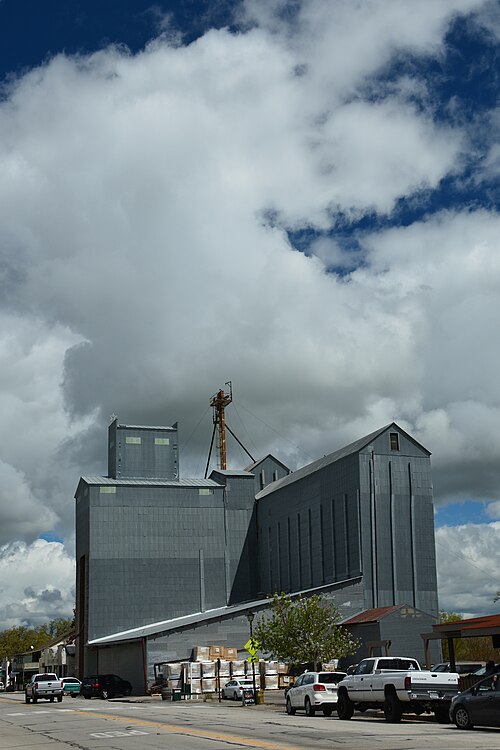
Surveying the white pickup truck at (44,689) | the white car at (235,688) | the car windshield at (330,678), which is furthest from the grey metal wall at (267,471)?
the car windshield at (330,678)

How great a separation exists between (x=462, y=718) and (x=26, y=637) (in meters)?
154

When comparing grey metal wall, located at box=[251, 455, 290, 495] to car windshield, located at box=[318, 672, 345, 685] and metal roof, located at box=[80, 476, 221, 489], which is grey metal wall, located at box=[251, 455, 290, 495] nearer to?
metal roof, located at box=[80, 476, 221, 489]

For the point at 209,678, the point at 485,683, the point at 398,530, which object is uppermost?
the point at 398,530

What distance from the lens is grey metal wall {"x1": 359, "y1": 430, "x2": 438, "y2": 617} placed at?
2881 inches

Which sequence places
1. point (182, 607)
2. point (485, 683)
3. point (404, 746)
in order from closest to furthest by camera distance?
1. point (404, 746)
2. point (485, 683)
3. point (182, 607)


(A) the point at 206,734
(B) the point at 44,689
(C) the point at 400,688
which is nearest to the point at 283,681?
(B) the point at 44,689

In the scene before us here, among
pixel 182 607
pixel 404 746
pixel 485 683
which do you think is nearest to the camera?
pixel 404 746

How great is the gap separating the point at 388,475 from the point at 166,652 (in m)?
22.9

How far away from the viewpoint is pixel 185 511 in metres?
94.5

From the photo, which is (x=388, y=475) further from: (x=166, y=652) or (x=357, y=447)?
(x=166, y=652)

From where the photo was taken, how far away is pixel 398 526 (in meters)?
75.4

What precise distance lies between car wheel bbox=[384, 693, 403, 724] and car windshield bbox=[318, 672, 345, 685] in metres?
5.55

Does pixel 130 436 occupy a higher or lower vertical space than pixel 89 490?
higher

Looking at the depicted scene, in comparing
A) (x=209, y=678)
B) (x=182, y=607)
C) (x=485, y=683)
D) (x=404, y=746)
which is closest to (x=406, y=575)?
(x=209, y=678)
